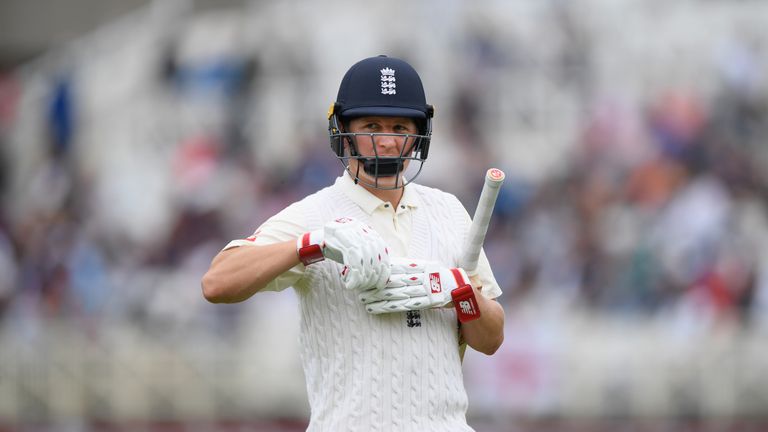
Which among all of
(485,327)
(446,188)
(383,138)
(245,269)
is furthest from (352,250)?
(446,188)

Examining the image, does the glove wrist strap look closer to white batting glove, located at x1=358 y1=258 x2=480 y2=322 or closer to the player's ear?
white batting glove, located at x1=358 y1=258 x2=480 y2=322

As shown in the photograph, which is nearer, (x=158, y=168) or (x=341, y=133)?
(x=341, y=133)

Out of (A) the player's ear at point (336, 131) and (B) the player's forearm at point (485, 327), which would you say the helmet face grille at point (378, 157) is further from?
(B) the player's forearm at point (485, 327)

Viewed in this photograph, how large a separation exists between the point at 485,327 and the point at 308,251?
27.4 inches

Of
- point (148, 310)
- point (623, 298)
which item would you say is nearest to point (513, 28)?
point (623, 298)

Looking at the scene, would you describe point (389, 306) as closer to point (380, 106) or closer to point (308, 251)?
point (308, 251)

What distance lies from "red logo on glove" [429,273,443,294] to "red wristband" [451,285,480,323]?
0.05 metres

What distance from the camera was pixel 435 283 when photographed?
395 cm

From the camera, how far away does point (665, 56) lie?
45.8 feet

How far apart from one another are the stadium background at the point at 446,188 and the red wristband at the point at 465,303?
807 cm

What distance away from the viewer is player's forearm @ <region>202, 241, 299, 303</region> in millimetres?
3869

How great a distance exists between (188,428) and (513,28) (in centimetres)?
538

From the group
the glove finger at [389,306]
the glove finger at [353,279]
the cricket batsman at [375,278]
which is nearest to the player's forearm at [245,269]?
the cricket batsman at [375,278]

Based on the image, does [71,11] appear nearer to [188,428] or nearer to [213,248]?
[213,248]
